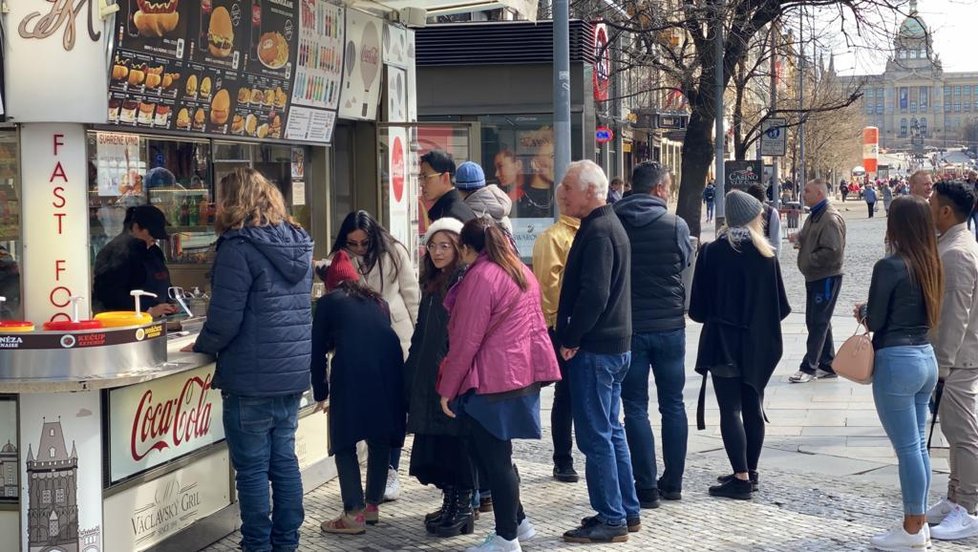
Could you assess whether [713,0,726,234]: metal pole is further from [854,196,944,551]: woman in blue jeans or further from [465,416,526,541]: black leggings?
[465,416,526,541]: black leggings

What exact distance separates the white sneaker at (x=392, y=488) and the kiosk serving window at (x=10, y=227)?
8.17ft

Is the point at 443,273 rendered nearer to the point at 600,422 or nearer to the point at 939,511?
the point at 600,422

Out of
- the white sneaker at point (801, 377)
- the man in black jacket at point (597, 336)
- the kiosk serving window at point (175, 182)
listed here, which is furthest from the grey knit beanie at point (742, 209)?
the white sneaker at point (801, 377)

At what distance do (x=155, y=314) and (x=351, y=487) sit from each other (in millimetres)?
1348

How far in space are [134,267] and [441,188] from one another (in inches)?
67.9

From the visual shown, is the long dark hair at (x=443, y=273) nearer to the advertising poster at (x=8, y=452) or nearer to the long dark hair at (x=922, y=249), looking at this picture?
the advertising poster at (x=8, y=452)

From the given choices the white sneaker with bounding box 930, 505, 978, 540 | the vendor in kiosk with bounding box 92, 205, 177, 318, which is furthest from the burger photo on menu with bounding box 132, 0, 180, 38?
the white sneaker with bounding box 930, 505, 978, 540

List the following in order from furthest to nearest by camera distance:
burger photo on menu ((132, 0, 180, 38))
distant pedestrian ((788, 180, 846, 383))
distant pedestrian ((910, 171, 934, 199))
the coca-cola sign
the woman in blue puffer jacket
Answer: distant pedestrian ((788, 180, 846, 383)), distant pedestrian ((910, 171, 934, 199)), burger photo on menu ((132, 0, 180, 38)), the coca-cola sign, the woman in blue puffer jacket

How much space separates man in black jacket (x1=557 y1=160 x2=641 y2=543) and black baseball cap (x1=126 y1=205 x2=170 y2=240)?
217cm

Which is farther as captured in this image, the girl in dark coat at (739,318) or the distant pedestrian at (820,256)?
the distant pedestrian at (820,256)

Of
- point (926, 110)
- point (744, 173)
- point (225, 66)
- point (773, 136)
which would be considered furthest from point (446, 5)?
point (926, 110)

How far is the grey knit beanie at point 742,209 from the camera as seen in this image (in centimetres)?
712

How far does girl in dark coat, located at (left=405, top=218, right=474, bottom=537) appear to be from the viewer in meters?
5.94

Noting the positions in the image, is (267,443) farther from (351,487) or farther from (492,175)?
(492,175)
